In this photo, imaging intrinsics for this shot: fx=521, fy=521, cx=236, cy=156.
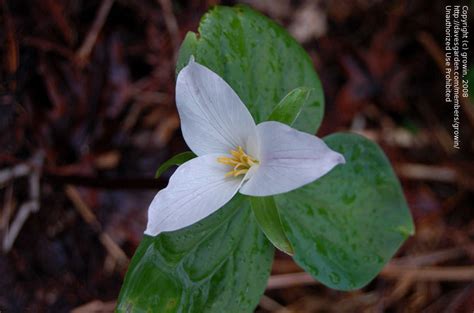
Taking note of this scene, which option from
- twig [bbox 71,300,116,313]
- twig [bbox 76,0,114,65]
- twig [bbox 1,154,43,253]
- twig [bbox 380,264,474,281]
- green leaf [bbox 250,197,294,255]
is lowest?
twig [bbox 71,300,116,313]

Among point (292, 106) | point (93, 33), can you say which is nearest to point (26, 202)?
point (93, 33)

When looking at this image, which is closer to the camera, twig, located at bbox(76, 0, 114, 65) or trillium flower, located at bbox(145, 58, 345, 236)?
trillium flower, located at bbox(145, 58, 345, 236)

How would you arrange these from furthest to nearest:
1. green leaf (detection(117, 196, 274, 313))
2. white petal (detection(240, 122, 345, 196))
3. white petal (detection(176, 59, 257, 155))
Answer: green leaf (detection(117, 196, 274, 313)) < white petal (detection(176, 59, 257, 155)) < white petal (detection(240, 122, 345, 196))

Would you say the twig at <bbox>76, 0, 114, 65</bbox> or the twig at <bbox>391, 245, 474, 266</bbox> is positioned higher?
the twig at <bbox>76, 0, 114, 65</bbox>

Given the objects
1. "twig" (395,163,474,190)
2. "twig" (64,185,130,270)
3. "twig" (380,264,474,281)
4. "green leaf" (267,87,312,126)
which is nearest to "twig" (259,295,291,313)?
"twig" (380,264,474,281)

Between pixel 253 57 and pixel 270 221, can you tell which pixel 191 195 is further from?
pixel 253 57

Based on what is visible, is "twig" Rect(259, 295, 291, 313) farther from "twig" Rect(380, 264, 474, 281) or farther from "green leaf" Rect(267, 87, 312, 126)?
"green leaf" Rect(267, 87, 312, 126)

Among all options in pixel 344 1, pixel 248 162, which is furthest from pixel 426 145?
pixel 248 162

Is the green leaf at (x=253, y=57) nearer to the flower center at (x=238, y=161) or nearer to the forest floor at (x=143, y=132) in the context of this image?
the flower center at (x=238, y=161)
